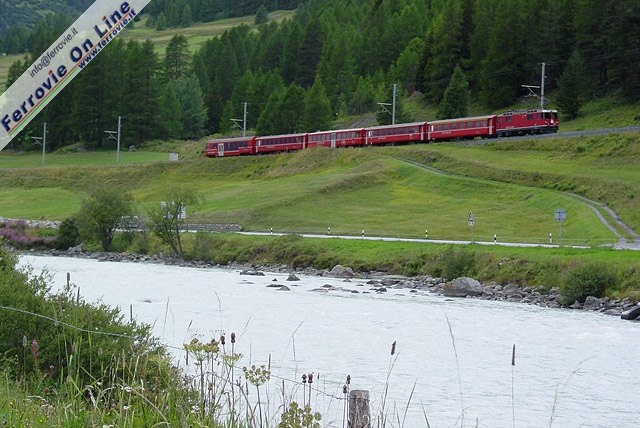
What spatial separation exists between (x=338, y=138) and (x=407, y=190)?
2156 cm

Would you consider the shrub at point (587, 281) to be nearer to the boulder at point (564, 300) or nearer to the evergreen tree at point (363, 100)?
the boulder at point (564, 300)

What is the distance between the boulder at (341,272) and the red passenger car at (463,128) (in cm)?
3710

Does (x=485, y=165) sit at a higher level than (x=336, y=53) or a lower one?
lower

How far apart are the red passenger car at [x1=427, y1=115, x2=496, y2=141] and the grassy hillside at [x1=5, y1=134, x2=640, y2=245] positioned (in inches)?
122

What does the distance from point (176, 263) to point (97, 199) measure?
10.3 meters

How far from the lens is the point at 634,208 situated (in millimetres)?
53531

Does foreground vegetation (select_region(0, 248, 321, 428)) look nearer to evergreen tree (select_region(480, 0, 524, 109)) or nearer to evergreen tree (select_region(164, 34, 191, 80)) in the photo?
evergreen tree (select_region(480, 0, 524, 109))

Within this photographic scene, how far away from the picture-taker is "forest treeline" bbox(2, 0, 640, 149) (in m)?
98.5

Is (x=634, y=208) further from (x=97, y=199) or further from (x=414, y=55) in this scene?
(x=414, y=55)

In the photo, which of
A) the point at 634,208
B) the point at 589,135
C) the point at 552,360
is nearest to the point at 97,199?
the point at 634,208

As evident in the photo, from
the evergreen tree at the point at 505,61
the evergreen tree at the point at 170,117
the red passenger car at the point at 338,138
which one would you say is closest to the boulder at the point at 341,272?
the red passenger car at the point at 338,138

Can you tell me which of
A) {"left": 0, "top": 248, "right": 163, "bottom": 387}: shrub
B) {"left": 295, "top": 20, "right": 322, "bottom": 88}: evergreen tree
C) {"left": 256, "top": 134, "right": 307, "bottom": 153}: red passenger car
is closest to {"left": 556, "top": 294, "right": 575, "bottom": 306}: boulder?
{"left": 0, "top": 248, "right": 163, "bottom": 387}: shrub

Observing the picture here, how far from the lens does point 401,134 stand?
86.8m

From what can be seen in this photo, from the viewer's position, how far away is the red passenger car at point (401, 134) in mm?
85938
